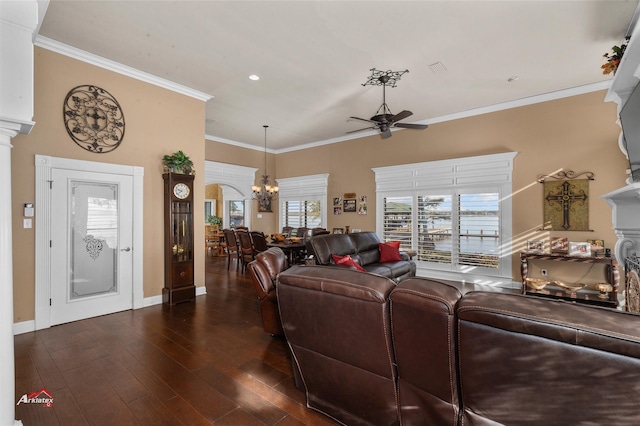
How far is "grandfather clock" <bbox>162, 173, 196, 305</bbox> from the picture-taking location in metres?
4.55

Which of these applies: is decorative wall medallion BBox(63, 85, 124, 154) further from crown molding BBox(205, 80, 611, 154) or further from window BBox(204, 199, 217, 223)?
window BBox(204, 199, 217, 223)

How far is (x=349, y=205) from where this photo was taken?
7812 mm

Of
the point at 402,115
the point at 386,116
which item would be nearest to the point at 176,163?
the point at 386,116

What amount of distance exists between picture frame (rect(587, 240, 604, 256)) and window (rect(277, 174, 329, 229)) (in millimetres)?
5537

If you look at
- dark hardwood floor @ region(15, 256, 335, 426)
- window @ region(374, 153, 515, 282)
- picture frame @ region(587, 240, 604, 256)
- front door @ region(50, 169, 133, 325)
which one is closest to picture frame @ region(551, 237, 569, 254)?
picture frame @ region(587, 240, 604, 256)

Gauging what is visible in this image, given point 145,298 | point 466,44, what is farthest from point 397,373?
point 145,298

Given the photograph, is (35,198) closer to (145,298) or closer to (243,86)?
(145,298)

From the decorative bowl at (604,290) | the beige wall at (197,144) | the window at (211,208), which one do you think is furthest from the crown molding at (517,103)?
the window at (211,208)

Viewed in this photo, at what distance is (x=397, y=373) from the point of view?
1.62m

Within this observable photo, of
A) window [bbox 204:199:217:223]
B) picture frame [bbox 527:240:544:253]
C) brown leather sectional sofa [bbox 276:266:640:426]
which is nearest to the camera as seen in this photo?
brown leather sectional sofa [bbox 276:266:640:426]

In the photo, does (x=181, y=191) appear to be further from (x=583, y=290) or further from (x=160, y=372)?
(x=583, y=290)

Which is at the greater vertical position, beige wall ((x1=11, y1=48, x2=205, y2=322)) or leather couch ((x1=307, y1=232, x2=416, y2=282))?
beige wall ((x1=11, y1=48, x2=205, y2=322))

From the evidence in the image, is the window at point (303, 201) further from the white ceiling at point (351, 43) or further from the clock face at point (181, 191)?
the clock face at point (181, 191)

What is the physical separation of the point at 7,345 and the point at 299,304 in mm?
1666
